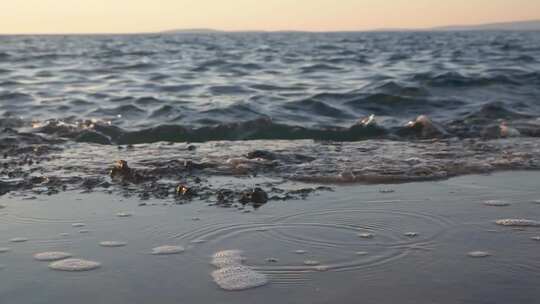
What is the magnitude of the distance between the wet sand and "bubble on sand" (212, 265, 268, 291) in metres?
0.04

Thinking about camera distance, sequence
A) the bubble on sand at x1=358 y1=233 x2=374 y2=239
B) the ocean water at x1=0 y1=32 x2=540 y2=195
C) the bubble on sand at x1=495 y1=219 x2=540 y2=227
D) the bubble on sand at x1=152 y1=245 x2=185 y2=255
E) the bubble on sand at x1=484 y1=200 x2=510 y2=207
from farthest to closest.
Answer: the ocean water at x1=0 y1=32 x2=540 y2=195 < the bubble on sand at x1=484 y1=200 x2=510 y2=207 < the bubble on sand at x1=495 y1=219 x2=540 y2=227 < the bubble on sand at x1=358 y1=233 x2=374 y2=239 < the bubble on sand at x1=152 y1=245 x2=185 y2=255

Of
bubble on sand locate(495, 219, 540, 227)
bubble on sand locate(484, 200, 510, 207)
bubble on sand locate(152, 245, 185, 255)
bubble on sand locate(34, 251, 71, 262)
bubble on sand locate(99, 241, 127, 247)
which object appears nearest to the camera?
bubble on sand locate(34, 251, 71, 262)

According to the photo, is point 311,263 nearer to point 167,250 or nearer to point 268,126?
point 167,250

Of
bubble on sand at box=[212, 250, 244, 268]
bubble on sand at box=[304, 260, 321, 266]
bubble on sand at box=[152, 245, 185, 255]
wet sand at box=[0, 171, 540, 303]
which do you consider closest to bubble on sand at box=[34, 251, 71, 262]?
wet sand at box=[0, 171, 540, 303]

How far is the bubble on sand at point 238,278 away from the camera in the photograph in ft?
9.98

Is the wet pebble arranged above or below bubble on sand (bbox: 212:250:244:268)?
above

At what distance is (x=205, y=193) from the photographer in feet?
16.2

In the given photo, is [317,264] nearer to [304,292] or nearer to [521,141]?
[304,292]

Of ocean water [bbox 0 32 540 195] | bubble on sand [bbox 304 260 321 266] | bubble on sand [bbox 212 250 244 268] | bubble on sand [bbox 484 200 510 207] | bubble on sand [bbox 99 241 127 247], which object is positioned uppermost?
ocean water [bbox 0 32 540 195]

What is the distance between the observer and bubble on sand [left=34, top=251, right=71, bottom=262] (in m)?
3.38

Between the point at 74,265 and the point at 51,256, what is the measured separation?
20 centimetres

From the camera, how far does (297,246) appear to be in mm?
3594

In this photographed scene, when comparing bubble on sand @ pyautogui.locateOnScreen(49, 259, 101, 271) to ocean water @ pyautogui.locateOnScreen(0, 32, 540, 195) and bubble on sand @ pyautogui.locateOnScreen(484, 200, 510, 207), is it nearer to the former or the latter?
ocean water @ pyautogui.locateOnScreen(0, 32, 540, 195)

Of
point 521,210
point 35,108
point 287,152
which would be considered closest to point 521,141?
point 287,152
